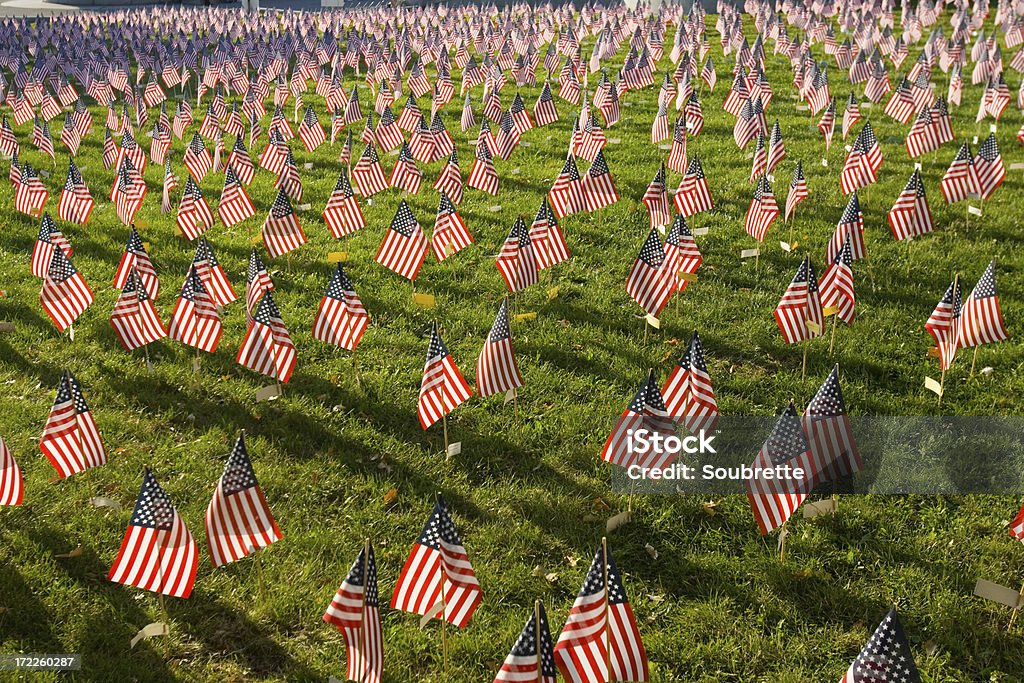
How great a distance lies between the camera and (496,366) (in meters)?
8.24

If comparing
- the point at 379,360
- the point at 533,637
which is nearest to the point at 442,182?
the point at 379,360

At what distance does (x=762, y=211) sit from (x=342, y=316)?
16.8 ft

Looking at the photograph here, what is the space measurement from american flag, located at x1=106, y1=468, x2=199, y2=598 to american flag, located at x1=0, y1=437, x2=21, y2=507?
4.63 feet

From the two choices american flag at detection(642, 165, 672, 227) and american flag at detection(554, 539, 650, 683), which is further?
american flag at detection(642, 165, 672, 227)

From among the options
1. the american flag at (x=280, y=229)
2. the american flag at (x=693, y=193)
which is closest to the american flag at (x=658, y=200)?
the american flag at (x=693, y=193)

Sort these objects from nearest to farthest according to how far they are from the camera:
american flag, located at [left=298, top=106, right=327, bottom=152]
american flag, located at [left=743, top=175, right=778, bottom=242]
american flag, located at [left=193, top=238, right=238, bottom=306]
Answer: american flag, located at [left=193, top=238, right=238, bottom=306] → american flag, located at [left=743, top=175, right=778, bottom=242] → american flag, located at [left=298, top=106, right=327, bottom=152]

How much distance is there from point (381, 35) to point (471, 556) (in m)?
25.3

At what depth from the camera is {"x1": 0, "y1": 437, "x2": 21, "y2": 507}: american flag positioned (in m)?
6.90

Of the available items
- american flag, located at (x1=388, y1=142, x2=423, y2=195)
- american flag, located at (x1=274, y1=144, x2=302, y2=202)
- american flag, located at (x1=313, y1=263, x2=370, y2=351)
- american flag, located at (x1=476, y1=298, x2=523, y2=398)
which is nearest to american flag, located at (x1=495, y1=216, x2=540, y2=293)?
american flag, located at (x1=313, y1=263, x2=370, y2=351)

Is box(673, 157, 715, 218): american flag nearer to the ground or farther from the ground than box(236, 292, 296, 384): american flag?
farther from the ground

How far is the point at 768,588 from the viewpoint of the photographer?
6477 millimetres

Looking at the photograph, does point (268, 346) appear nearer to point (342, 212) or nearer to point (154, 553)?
point (154, 553)

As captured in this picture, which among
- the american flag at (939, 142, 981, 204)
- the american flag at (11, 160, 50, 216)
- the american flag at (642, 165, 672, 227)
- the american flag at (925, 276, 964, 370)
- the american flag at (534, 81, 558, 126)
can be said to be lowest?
the american flag at (11, 160, 50, 216)

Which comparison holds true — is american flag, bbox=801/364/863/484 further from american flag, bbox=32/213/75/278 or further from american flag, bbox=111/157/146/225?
american flag, bbox=111/157/146/225
